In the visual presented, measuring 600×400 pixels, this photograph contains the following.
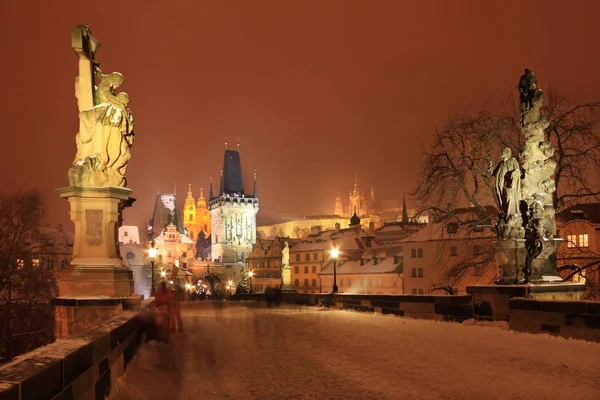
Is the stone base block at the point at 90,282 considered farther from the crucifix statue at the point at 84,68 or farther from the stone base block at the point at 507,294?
the stone base block at the point at 507,294

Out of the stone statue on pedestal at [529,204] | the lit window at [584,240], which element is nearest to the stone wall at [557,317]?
the stone statue on pedestal at [529,204]

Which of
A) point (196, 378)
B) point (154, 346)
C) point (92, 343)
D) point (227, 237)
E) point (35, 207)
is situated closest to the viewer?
point (92, 343)

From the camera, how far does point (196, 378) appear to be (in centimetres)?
784

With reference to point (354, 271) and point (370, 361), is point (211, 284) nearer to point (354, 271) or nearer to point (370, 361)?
point (354, 271)

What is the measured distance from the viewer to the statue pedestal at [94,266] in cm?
1111

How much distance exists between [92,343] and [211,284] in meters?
122

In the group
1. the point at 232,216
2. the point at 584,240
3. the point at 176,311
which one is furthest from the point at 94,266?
the point at 232,216

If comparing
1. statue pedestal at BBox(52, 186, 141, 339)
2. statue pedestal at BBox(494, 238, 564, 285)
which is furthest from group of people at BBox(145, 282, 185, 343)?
statue pedestal at BBox(494, 238, 564, 285)

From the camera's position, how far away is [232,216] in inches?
5817

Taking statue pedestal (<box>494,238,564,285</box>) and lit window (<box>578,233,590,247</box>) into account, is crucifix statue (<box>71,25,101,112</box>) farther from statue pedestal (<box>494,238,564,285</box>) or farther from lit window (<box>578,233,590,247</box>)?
lit window (<box>578,233,590,247</box>)

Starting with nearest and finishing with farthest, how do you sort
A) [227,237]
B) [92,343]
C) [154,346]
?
[92,343] → [154,346] → [227,237]

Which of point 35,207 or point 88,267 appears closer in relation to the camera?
point 88,267

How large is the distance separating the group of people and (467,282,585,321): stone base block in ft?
23.0

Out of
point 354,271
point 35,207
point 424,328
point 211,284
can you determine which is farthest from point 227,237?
point 424,328
